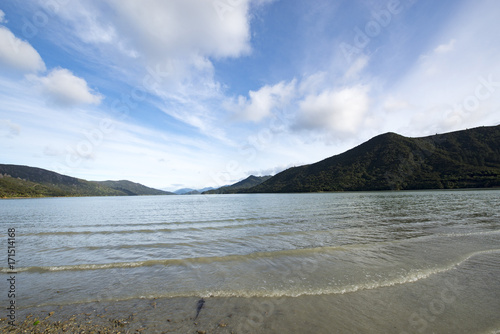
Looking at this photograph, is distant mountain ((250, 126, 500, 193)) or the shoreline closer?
the shoreline

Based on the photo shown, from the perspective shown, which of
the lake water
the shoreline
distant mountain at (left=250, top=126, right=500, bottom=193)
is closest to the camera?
the shoreline

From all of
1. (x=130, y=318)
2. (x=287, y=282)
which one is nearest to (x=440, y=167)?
(x=287, y=282)

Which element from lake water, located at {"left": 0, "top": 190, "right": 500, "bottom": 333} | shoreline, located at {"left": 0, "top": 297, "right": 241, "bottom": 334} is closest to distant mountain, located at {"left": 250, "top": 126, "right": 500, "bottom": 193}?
lake water, located at {"left": 0, "top": 190, "right": 500, "bottom": 333}

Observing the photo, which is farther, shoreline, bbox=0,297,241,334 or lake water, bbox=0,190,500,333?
lake water, bbox=0,190,500,333

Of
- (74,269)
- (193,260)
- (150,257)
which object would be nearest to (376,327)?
(193,260)

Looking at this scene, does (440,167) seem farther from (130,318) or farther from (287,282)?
(130,318)

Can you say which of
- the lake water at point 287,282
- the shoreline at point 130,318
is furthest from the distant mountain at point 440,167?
the shoreline at point 130,318

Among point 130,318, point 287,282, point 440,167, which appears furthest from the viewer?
point 440,167

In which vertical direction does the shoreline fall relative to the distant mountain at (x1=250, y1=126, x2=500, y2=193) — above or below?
below

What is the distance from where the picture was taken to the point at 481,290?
8000mm

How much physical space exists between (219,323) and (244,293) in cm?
226

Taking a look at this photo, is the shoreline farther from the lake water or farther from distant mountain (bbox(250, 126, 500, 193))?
distant mountain (bbox(250, 126, 500, 193))

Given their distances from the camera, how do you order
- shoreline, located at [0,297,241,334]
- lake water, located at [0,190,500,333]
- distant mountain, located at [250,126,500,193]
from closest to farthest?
shoreline, located at [0,297,241,334]
lake water, located at [0,190,500,333]
distant mountain, located at [250,126,500,193]

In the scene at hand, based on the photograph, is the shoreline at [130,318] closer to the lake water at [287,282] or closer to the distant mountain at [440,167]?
the lake water at [287,282]
